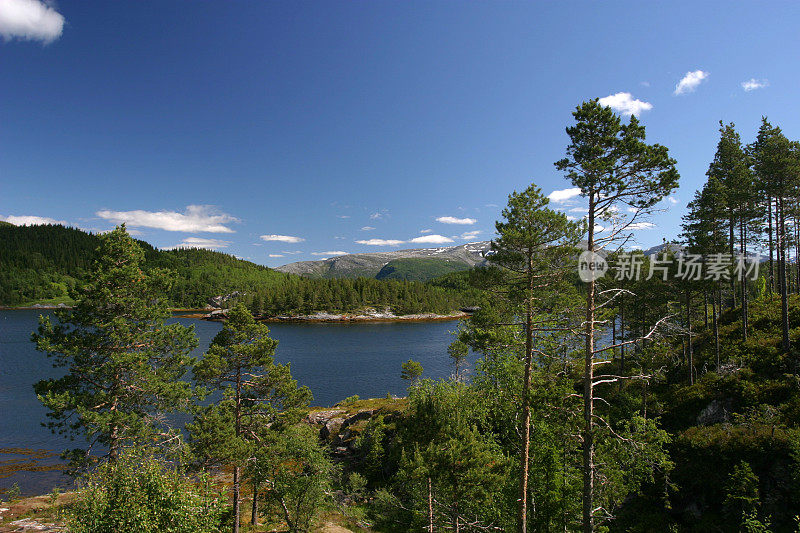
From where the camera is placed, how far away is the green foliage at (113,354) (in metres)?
18.3

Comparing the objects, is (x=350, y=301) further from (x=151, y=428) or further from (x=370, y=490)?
(x=151, y=428)

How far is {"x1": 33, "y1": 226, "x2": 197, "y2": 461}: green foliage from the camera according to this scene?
60.1 ft

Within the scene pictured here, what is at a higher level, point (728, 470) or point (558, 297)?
point (558, 297)

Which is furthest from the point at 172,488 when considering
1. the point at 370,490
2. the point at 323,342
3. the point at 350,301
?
the point at 350,301

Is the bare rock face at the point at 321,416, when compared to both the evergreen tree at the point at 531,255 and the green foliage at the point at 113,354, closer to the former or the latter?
the green foliage at the point at 113,354

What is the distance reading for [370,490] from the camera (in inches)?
1267

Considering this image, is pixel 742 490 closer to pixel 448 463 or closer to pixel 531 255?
pixel 448 463

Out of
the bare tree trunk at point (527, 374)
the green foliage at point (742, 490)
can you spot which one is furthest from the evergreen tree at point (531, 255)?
the green foliage at point (742, 490)

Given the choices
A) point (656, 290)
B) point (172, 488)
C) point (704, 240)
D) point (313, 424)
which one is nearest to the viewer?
point (172, 488)

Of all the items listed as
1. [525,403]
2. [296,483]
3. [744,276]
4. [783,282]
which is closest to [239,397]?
[296,483]

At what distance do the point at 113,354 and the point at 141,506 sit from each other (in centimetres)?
992

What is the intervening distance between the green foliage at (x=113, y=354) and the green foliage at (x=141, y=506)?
260 inches

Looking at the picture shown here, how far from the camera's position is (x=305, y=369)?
72375 millimetres

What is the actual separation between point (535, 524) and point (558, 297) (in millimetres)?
13552
